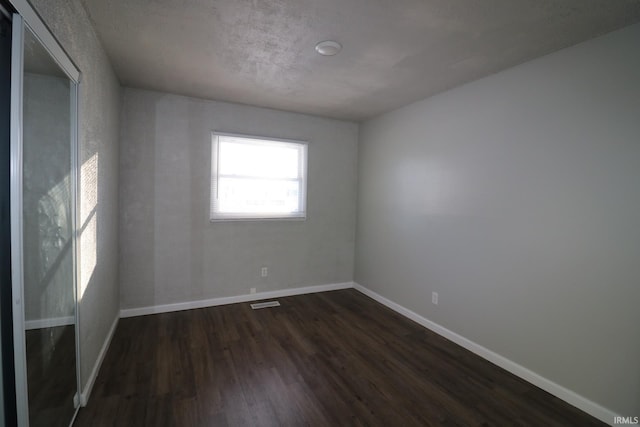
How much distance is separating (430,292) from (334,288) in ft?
5.49

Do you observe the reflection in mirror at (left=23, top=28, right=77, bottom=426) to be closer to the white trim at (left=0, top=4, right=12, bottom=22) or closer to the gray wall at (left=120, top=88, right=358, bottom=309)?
the white trim at (left=0, top=4, right=12, bottom=22)

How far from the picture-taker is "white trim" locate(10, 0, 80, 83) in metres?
1.18

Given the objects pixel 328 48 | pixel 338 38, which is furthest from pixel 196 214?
pixel 338 38

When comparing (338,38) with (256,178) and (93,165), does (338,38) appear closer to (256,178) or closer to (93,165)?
(93,165)

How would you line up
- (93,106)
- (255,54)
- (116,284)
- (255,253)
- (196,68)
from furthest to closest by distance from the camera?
(255,253), (116,284), (196,68), (255,54), (93,106)

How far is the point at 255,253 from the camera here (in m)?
4.02

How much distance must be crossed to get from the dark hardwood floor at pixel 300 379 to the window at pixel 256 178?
1428 mm

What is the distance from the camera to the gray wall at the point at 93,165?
→ 1723mm

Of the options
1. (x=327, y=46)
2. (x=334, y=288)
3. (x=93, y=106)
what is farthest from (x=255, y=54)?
(x=334, y=288)

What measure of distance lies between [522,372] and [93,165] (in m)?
3.82

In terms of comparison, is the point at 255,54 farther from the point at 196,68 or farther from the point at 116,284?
the point at 116,284

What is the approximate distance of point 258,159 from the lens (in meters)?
3.97

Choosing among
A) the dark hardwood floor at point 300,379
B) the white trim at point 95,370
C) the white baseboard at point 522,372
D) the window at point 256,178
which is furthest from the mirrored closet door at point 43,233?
the white baseboard at point 522,372

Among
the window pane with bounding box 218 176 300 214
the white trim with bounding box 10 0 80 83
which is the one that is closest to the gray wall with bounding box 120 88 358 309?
the window pane with bounding box 218 176 300 214
